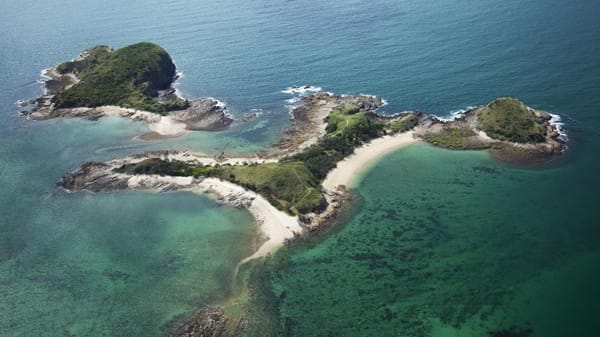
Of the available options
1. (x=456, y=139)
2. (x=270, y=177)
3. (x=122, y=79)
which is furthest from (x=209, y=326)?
(x=122, y=79)

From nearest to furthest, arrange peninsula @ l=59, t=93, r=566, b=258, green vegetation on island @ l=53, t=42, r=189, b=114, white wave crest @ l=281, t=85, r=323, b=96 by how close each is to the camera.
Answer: peninsula @ l=59, t=93, r=566, b=258 < green vegetation on island @ l=53, t=42, r=189, b=114 < white wave crest @ l=281, t=85, r=323, b=96

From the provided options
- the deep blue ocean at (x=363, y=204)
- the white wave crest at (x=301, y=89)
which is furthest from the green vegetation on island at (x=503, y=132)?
the white wave crest at (x=301, y=89)

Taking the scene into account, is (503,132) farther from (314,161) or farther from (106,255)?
(106,255)

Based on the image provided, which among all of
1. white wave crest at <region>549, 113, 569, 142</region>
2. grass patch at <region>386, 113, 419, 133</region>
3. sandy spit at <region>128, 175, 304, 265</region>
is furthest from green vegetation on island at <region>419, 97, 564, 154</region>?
sandy spit at <region>128, 175, 304, 265</region>

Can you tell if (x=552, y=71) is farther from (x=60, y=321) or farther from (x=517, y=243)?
(x=60, y=321)

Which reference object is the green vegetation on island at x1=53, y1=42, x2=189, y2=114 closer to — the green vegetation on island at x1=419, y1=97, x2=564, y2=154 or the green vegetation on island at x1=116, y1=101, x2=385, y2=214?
the green vegetation on island at x1=116, y1=101, x2=385, y2=214

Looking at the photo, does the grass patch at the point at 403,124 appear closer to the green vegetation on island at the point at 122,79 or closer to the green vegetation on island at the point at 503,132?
the green vegetation on island at the point at 503,132
